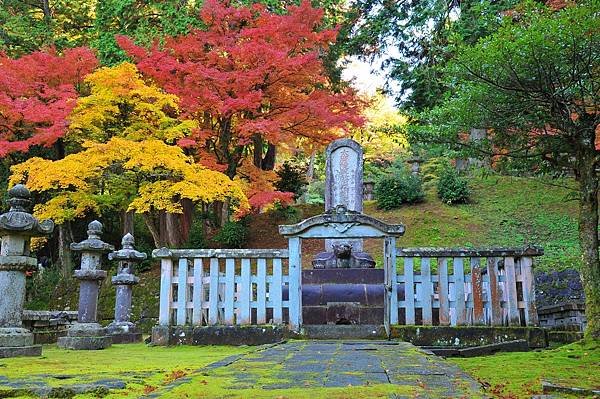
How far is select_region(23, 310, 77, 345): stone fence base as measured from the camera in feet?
31.9

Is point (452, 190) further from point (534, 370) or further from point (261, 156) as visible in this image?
point (534, 370)

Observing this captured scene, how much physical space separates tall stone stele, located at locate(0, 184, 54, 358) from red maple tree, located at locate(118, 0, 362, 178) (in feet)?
20.3

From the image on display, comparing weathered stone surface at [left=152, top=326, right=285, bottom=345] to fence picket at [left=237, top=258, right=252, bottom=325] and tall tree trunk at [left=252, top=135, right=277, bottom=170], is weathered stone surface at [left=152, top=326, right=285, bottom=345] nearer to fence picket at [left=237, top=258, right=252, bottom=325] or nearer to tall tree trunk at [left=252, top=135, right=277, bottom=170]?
fence picket at [left=237, top=258, right=252, bottom=325]

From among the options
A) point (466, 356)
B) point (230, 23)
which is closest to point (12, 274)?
point (466, 356)

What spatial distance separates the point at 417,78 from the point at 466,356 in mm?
14009

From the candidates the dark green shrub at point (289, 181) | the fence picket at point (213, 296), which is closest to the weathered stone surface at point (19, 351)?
the fence picket at point (213, 296)

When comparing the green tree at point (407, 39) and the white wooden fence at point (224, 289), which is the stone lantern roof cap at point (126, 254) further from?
the green tree at point (407, 39)

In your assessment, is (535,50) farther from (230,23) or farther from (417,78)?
(417,78)

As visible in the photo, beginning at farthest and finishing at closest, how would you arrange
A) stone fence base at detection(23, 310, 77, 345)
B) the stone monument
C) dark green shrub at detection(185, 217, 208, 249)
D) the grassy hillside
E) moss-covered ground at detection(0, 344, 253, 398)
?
1. dark green shrub at detection(185, 217, 208, 249)
2. the grassy hillside
3. the stone monument
4. stone fence base at detection(23, 310, 77, 345)
5. moss-covered ground at detection(0, 344, 253, 398)

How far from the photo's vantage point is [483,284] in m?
7.43

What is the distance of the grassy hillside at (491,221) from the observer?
15.8 m

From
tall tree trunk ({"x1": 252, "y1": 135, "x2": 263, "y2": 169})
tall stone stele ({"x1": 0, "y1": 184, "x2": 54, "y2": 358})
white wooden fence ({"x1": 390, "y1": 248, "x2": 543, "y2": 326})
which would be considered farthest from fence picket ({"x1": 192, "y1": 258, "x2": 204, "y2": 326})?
tall tree trunk ({"x1": 252, "y1": 135, "x2": 263, "y2": 169})

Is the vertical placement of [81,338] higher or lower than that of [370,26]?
lower

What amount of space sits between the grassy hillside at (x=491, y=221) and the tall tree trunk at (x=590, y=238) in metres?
8.06
